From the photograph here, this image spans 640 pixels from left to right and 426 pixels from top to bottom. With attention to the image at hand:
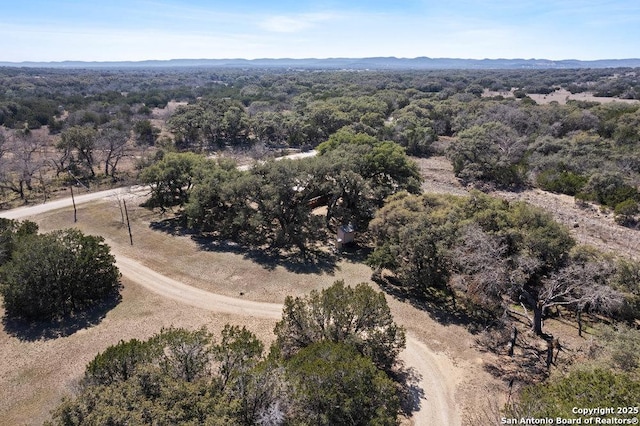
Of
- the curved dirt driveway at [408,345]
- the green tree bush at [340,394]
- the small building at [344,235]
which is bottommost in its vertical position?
the curved dirt driveway at [408,345]

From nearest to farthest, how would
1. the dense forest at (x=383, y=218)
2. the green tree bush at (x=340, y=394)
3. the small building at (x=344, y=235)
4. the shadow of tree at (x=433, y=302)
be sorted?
the green tree bush at (x=340, y=394) → the dense forest at (x=383, y=218) → the shadow of tree at (x=433, y=302) → the small building at (x=344, y=235)

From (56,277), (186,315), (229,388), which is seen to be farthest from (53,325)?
(229,388)

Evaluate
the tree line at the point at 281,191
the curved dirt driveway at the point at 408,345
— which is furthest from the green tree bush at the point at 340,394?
the tree line at the point at 281,191

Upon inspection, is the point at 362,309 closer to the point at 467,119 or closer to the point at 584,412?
the point at 584,412

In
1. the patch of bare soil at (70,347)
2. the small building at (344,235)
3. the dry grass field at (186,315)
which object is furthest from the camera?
the small building at (344,235)

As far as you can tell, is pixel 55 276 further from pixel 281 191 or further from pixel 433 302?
pixel 433 302

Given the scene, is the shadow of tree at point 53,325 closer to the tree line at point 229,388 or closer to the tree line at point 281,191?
the tree line at point 229,388

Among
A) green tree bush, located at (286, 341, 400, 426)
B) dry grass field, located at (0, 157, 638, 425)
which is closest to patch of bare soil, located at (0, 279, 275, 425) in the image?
dry grass field, located at (0, 157, 638, 425)
